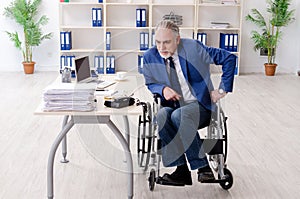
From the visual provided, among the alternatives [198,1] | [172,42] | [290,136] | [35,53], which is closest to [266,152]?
[290,136]

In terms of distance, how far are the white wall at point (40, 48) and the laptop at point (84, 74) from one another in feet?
13.2

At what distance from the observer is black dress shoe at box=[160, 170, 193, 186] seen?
3402 millimetres

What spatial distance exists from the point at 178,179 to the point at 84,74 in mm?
1064

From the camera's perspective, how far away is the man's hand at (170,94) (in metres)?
3.44

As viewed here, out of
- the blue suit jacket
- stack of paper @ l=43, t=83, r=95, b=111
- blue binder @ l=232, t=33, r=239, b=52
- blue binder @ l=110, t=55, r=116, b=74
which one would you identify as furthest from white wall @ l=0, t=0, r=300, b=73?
stack of paper @ l=43, t=83, r=95, b=111

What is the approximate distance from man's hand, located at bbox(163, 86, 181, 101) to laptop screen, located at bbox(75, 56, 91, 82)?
66 cm

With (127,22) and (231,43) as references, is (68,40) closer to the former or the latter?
(127,22)

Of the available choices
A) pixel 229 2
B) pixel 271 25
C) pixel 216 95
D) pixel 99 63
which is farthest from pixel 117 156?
pixel 271 25

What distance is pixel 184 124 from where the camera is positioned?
11.1ft

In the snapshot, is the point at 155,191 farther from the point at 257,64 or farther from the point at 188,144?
the point at 257,64

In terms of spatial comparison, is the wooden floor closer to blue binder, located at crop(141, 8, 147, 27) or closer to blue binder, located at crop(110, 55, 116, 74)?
blue binder, located at crop(110, 55, 116, 74)

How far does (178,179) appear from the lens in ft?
11.2

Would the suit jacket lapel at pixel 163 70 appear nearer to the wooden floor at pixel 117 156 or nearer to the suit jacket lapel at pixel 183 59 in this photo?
the suit jacket lapel at pixel 183 59

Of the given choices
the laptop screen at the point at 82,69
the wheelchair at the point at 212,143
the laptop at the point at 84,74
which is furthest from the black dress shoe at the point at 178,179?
the laptop screen at the point at 82,69
